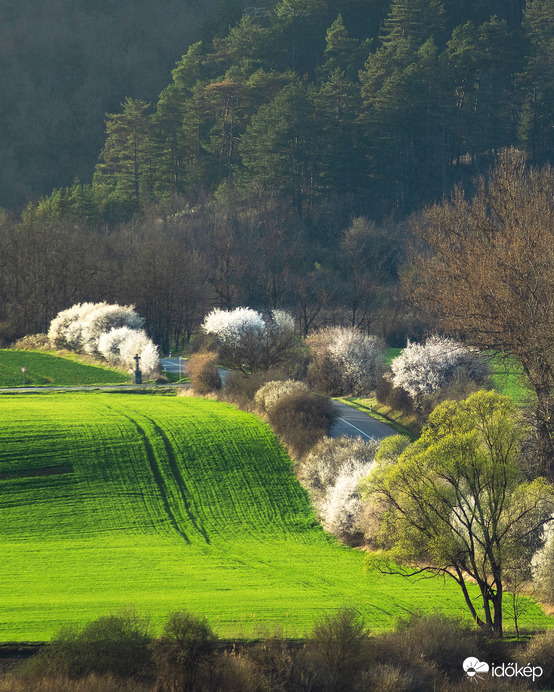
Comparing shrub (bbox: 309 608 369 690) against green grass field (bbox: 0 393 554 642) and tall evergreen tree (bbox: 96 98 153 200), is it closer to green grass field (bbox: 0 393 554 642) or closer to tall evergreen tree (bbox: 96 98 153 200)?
green grass field (bbox: 0 393 554 642)

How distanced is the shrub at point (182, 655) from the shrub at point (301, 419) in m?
23.7

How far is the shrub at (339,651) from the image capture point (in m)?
18.5

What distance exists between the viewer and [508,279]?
38188mm

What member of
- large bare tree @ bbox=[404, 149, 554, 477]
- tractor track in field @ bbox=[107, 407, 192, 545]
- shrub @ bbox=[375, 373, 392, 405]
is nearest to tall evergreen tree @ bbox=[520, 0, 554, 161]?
large bare tree @ bbox=[404, 149, 554, 477]

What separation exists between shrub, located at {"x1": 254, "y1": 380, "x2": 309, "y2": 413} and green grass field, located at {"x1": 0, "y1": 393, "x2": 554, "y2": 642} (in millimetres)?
1042

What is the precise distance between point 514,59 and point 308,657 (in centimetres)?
10195

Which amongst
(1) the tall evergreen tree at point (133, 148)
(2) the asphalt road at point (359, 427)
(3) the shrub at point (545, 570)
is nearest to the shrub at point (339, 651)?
(3) the shrub at point (545, 570)

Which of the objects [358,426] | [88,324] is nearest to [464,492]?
[358,426]

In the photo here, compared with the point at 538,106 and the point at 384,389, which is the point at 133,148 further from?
the point at 384,389

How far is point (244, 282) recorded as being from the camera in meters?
91.4

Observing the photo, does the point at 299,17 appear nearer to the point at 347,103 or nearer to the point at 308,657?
the point at 347,103

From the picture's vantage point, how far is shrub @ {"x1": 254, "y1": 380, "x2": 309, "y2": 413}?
45500 mm

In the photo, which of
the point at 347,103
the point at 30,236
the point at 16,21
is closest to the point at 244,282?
the point at 30,236

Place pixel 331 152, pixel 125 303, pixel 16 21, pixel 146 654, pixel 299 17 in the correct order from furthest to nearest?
pixel 16 21
pixel 299 17
pixel 331 152
pixel 125 303
pixel 146 654
